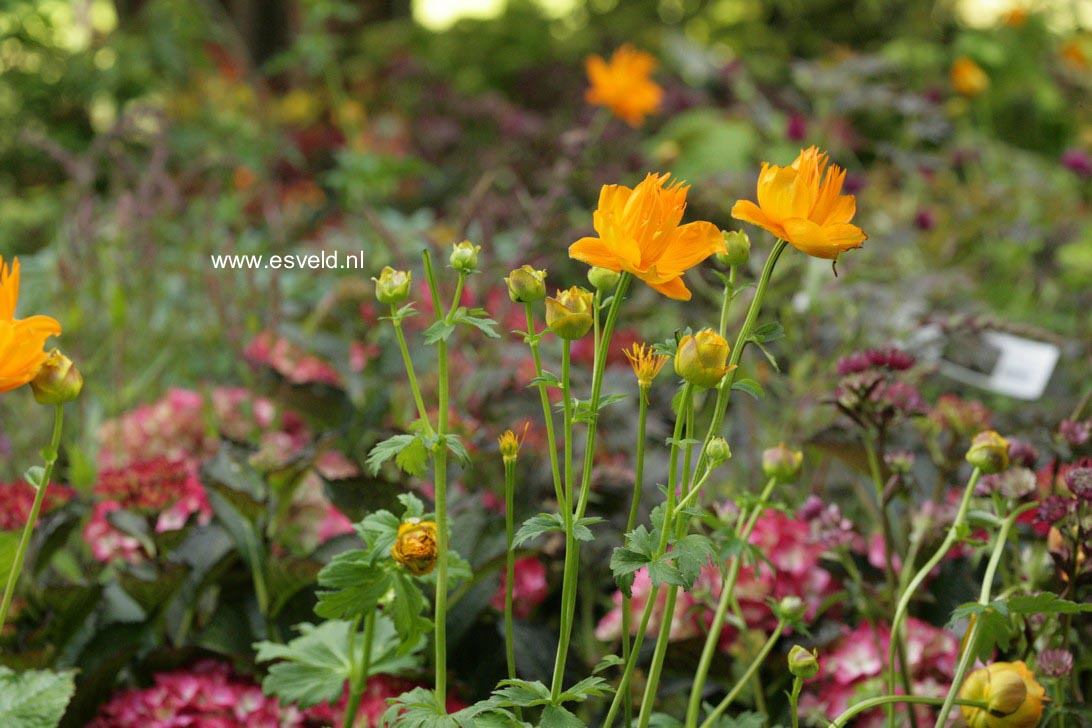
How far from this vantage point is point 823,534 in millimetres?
809

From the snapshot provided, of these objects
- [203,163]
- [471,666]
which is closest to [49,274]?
[203,163]

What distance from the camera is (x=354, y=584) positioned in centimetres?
61

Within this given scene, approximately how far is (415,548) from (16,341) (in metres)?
0.23

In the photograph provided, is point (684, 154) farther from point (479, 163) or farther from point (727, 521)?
point (727, 521)

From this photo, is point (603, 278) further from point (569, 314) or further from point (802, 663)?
point (802, 663)

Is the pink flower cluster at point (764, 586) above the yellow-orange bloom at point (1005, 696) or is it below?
below

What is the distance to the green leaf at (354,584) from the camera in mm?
607

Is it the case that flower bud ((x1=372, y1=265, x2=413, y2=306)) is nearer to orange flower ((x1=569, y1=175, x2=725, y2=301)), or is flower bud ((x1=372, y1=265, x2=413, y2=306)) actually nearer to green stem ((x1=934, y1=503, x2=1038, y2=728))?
orange flower ((x1=569, y1=175, x2=725, y2=301))

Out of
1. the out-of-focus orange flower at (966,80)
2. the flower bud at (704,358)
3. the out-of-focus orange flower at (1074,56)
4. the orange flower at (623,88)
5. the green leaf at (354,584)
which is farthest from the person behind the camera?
the out-of-focus orange flower at (1074,56)

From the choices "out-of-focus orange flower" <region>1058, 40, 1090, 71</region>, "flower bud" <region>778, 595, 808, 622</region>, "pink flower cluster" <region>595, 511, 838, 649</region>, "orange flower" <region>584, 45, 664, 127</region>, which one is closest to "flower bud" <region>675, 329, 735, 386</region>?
"flower bud" <region>778, 595, 808, 622</region>

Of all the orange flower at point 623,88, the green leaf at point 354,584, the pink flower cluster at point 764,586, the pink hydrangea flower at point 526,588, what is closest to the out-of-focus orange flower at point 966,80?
the orange flower at point 623,88

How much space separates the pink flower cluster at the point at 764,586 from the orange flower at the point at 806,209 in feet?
1.43

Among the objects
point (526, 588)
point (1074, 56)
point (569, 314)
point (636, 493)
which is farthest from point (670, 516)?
point (1074, 56)

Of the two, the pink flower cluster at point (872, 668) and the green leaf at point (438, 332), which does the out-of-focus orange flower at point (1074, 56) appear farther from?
the green leaf at point (438, 332)
